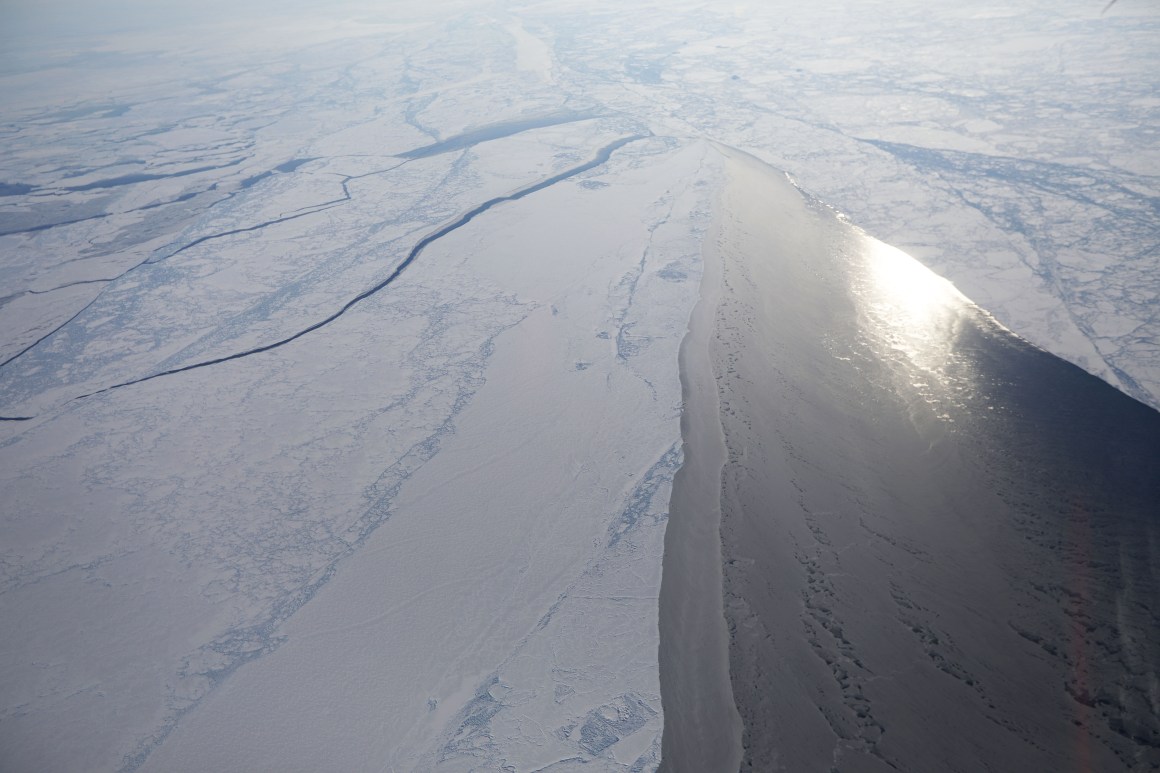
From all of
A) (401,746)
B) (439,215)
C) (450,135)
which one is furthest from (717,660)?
(450,135)

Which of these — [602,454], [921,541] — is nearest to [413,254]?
[602,454]

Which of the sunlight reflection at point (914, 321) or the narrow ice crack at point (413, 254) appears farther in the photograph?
the narrow ice crack at point (413, 254)

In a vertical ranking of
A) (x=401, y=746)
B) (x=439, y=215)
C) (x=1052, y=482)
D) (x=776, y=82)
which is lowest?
(x=401, y=746)

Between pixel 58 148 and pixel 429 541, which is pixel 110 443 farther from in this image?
pixel 58 148

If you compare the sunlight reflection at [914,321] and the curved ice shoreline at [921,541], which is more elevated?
the sunlight reflection at [914,321]

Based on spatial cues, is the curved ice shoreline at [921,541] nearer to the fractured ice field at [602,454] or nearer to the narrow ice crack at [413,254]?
the fractured ice field at [602,454]

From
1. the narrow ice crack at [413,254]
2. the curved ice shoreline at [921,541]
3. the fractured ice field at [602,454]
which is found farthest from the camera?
the narrow ice crack at [413,254]

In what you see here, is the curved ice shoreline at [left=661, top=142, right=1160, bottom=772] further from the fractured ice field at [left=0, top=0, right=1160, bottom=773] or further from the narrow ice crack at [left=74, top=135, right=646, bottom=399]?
the narrow ice crack at [left=74, top=135, right=646, bottom=399]

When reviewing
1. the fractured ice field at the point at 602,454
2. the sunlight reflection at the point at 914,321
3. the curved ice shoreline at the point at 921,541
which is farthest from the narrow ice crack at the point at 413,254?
the sunlight reflection at the point at 914,321

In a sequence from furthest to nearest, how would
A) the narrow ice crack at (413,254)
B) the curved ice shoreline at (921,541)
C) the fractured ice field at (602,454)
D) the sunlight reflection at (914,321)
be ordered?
1. the narrow ice crack at (413,254)
2. the sunlight reflection at (914,321)
3. the fractured ice field at (602,454)
4. the curved ice shoreline at (921,541)
